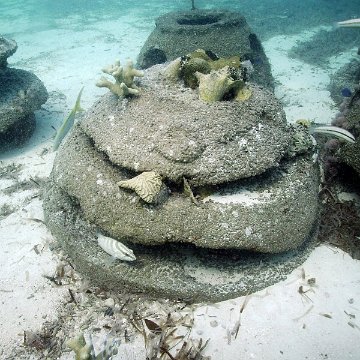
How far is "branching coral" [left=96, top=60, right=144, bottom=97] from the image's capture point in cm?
424

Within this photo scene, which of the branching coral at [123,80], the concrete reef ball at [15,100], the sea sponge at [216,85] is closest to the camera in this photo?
the sea sponge at [216,85]

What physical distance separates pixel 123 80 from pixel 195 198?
190cm

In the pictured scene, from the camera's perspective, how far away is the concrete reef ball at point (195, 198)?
3.57 metres

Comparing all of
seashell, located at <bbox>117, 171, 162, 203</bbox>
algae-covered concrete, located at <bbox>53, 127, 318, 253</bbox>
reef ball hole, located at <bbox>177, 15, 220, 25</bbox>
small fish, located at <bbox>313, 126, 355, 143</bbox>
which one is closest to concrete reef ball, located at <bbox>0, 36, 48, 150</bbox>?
algae-covered concrete, located at <bbox>53, 127, 318, 253</bbox>

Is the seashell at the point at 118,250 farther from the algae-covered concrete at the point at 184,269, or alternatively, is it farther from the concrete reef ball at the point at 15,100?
the concrete reef ball at the point at 15,100

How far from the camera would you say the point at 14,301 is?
12.8ft

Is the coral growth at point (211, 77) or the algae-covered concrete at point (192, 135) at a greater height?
the coral growth at point (211, 77)

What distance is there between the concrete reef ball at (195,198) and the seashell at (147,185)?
0.08 ft

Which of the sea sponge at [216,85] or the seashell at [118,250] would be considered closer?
the seashell at [118,250]

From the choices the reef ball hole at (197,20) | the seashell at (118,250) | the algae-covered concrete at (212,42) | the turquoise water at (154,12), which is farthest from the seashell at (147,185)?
the turquoise water at (154,12)

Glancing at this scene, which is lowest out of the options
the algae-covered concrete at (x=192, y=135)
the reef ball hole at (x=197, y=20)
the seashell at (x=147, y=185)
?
the reef ball hole at (x=197, y=20)

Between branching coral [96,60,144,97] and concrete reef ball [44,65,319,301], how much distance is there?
0.17 metres

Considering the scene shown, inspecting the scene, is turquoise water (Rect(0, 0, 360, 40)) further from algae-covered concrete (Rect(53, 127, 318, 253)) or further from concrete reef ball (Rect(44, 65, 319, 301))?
algae-covered concrete (Rect(53, 127, 318, 253))

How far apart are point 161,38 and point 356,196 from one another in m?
6.40
